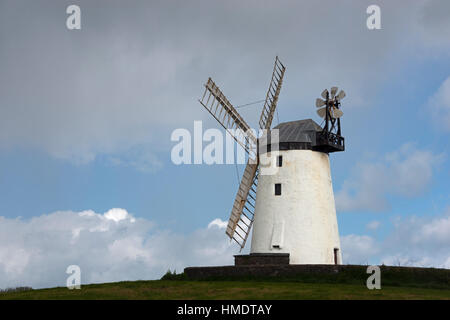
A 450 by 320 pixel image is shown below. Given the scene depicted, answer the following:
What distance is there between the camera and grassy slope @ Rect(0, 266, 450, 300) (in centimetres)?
2395

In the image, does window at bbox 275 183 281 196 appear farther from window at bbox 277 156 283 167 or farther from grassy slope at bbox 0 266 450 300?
grassy slope at bbox 0 266 450 300

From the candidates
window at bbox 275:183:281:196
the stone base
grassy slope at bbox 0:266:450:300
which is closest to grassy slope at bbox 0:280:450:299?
grassy slope at bbox 0:266:450:300

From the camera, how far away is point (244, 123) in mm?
37781

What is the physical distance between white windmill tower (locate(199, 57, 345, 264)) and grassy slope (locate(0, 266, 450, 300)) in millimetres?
4091

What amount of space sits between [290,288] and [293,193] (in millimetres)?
9629

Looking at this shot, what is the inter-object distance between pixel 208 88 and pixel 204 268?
12.0 meters

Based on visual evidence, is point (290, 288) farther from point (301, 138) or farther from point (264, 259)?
point (301, 138)

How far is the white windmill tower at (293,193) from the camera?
33969 mm

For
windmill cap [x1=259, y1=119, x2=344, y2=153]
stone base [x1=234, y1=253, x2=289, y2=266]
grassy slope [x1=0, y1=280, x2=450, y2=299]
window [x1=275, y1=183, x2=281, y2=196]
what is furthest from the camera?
windmill cap [x1=259, y1=119, x2=344, y2=153]

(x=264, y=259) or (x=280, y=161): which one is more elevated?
(x=280, y=161)

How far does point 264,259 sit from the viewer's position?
109 feet

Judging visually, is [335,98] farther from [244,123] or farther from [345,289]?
[345,289]

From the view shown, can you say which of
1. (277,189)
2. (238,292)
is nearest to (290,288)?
(238,292)

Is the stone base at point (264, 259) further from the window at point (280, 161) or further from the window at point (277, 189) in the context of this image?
the window at point (280, 161)
